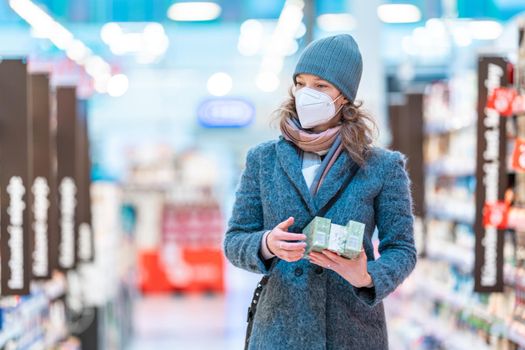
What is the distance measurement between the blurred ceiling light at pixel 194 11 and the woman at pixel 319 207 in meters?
12.2

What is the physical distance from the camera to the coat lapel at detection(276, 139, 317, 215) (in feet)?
9.64

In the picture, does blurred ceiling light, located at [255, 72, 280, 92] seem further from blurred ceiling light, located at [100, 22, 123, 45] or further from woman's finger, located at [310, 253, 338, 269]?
woman's finger, located at [310, 253, 338, 269]

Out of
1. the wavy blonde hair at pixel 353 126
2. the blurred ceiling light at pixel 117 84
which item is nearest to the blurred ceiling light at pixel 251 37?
the blurred ceiling light at pixel 117 84

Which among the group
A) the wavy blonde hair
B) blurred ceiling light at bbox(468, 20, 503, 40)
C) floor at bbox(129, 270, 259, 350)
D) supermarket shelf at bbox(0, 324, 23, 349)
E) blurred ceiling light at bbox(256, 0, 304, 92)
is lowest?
floor at bbox(129, 270, 259, 350)

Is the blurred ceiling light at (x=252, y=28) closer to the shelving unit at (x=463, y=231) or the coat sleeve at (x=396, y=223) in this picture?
the shelving unit at (x=463, y=231)

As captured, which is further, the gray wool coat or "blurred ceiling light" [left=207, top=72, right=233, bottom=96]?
"blurred ceiling light" [left=207, top=72, right=233, bottom=96]

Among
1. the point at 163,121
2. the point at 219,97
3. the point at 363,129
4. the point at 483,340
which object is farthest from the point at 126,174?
the point at 363,129

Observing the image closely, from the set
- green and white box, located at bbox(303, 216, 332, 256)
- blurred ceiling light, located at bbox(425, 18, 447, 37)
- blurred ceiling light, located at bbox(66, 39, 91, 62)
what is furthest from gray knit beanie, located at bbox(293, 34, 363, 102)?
blurred ceiling light, located at bbox(425, 18, 447, 37)

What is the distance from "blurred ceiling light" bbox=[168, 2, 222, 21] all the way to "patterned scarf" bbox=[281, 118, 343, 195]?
40.3ft

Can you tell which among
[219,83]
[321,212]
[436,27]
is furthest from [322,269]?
[219,83]

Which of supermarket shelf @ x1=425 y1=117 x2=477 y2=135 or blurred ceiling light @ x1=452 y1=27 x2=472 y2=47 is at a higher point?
blurred ceiling light @ x1=452 y1=27 x2=472 y2=47

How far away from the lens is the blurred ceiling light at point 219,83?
23000mm

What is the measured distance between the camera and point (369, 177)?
296 cm

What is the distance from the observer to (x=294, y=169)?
296cm
